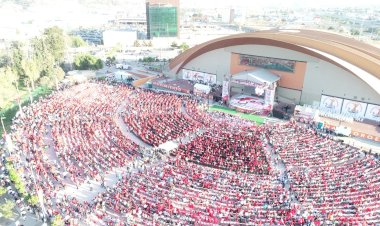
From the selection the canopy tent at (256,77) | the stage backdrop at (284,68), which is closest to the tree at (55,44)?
the stage backdrop at (284,68)

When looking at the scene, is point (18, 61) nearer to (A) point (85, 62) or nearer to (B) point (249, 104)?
(A) point (85, 62)

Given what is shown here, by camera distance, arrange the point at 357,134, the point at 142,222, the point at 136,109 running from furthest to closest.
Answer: the point at 136,109, the point at 357,134, the point at 142,222

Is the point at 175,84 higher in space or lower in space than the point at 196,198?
higher

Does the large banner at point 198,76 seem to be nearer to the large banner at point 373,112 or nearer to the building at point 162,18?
the large banner at point 373,112

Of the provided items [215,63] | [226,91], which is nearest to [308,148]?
[226,91]

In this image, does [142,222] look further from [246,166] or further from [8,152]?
[8,152]

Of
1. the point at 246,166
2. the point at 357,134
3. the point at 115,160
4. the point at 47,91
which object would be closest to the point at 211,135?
the point at 246,166
